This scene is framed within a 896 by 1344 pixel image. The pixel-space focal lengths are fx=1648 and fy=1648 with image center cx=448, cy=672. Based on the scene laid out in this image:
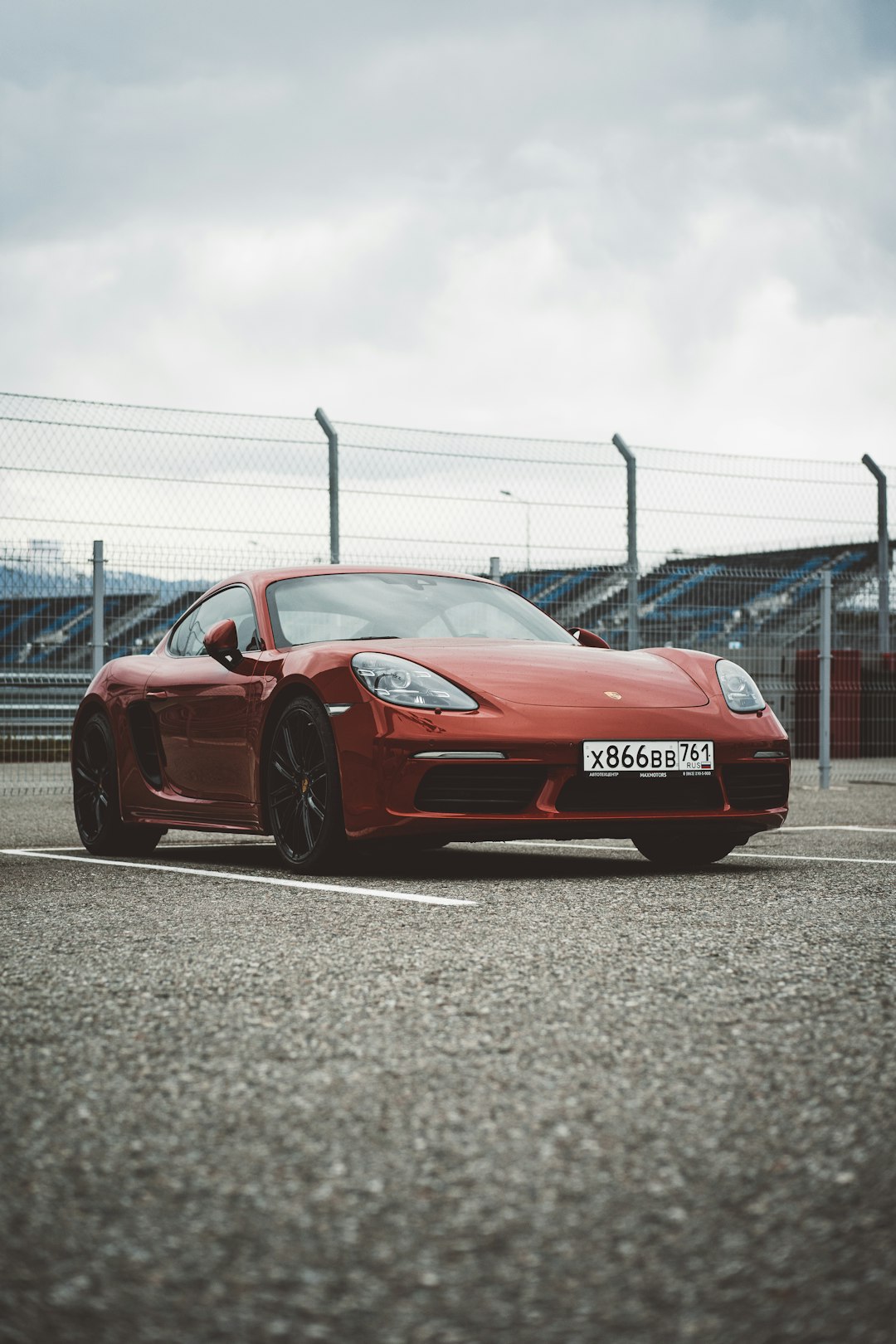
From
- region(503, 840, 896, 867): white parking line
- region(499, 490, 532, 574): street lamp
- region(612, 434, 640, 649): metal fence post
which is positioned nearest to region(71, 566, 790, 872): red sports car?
region(503, 840, 896, 867): white parking line

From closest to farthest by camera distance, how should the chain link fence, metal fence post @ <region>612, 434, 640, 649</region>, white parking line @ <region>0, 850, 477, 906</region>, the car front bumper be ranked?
1. white parking line @ <region>0, 850, 477, 906</region>
2. the car front bumper
3. the chain link fence
4. metal fence post @ <region>612, 434, 640, 649</region>

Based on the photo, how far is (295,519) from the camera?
11344 millimetres

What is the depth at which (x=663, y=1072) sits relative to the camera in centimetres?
246

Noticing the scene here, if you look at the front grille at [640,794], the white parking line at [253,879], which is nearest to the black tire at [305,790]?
the white parking line at [253,879]

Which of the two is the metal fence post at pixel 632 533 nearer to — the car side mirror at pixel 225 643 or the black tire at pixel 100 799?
the black tire at pixel 100 799

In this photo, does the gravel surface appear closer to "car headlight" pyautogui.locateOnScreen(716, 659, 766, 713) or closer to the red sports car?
the red sports car

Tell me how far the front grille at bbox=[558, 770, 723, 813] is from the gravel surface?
1.25 meters

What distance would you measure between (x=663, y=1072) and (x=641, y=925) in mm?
1493

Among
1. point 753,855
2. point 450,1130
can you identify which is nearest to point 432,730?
point 753,855

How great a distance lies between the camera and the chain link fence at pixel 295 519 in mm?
10844

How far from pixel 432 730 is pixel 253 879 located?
771mm

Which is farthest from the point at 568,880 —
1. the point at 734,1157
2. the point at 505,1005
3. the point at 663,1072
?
the point at 734,1157

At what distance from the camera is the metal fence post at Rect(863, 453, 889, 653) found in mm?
14391

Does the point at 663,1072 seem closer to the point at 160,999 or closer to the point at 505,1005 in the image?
the point at 505,1005
